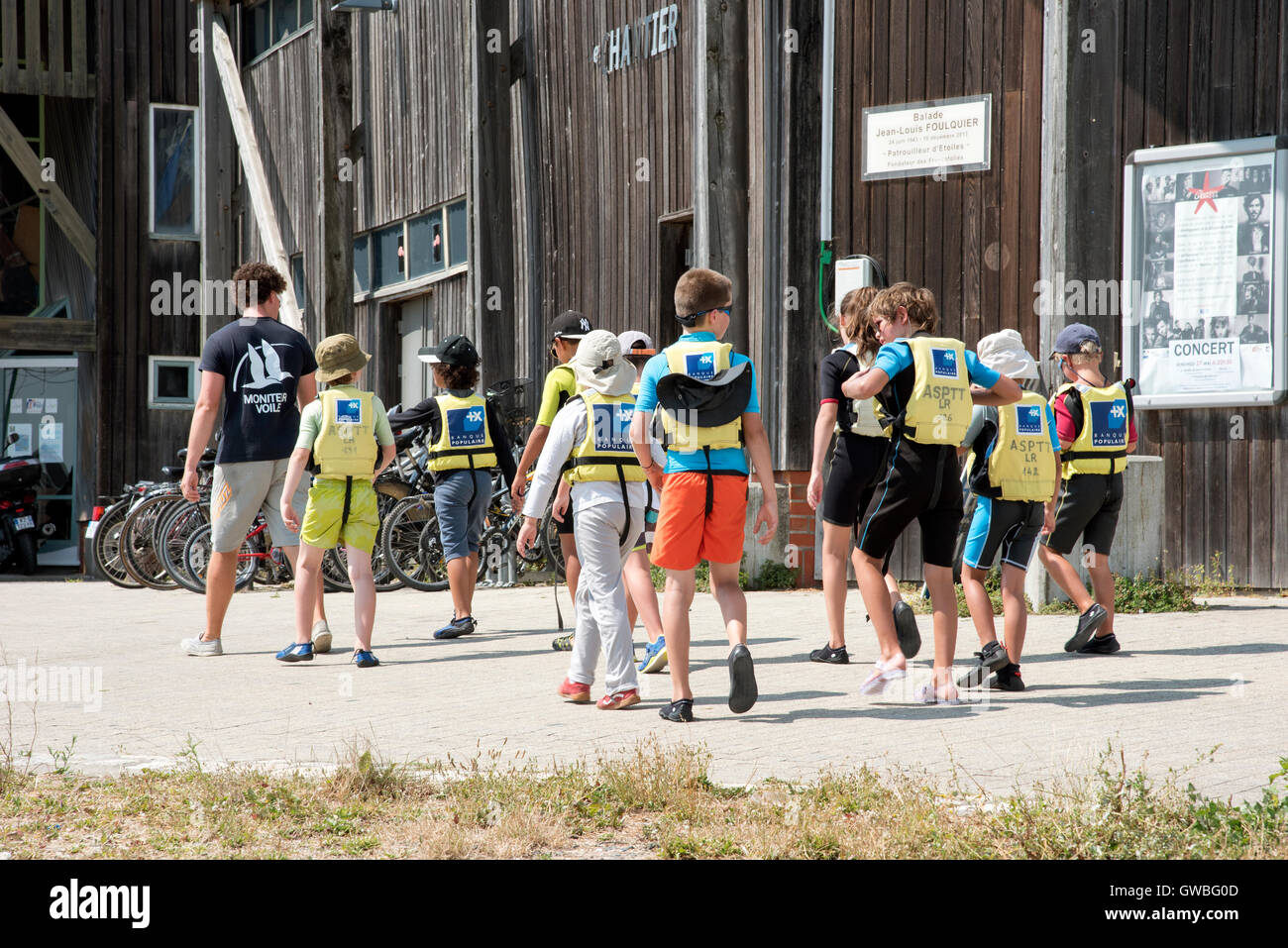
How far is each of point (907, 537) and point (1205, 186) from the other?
3.28 m

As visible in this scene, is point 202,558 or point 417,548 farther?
point 202,558

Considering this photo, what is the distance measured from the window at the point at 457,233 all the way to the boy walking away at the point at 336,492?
25.9ft

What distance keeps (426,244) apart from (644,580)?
10.7 metres

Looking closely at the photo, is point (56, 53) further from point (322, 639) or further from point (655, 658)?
point (655, 658)

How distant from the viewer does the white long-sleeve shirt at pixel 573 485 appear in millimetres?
6559

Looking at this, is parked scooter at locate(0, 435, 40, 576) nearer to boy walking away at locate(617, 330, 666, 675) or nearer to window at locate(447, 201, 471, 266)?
window at locate(447, 201, 471, 266)

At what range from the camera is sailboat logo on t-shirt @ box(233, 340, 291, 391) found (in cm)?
824

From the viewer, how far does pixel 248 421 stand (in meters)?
8.23

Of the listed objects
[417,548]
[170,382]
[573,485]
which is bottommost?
[417,548]

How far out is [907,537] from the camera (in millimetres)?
11148

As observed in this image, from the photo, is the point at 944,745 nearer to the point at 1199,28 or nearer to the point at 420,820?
the point at 420,820

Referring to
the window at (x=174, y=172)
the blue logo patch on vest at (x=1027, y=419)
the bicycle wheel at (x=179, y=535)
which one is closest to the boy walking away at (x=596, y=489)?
the blue logo patch on vest at (x=1027, y=419)

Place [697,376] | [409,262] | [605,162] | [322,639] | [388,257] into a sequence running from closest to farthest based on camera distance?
[697,376], [322,639], [605,162], [409,262], [388,257]

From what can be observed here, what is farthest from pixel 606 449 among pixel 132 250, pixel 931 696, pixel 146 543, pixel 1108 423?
pixel 132 250
